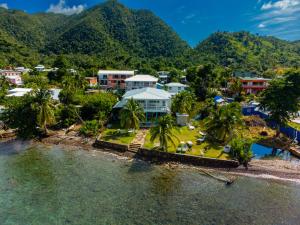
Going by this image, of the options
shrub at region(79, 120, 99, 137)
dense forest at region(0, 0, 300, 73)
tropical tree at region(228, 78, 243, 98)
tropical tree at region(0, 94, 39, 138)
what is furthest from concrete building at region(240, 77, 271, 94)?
tropical tree at region(0, 94, 39, 138)

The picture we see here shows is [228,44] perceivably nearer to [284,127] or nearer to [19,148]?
[284,127]

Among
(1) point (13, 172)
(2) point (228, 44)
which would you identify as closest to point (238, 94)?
(1) point (13, 172)

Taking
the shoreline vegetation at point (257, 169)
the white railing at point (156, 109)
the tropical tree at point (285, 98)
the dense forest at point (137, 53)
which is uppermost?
the dense forest at point (137, 53)

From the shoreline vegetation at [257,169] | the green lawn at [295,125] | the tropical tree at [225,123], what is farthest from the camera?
the green lawn at [295,125]

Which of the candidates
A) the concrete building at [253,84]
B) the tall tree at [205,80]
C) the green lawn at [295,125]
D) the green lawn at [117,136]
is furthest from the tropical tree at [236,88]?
the green lawn at [117,136]

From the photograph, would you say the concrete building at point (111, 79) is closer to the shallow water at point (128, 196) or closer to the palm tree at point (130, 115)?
the palm tree at point (130, 115)
